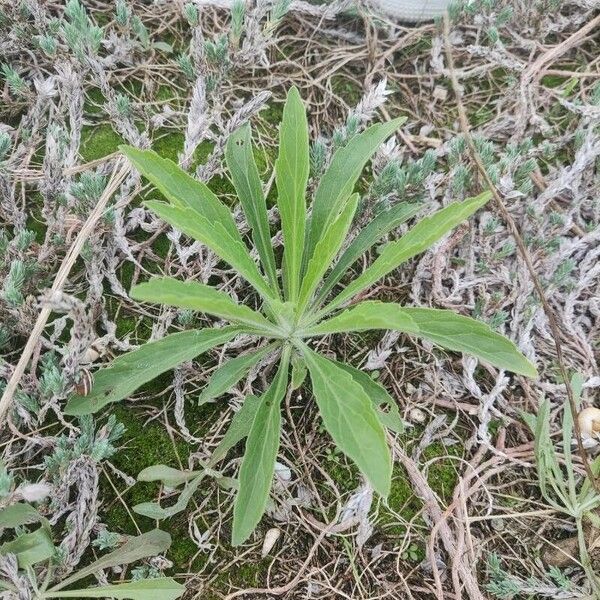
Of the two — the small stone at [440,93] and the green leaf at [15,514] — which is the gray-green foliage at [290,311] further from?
the small stone at [440,93]

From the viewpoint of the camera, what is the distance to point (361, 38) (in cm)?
284

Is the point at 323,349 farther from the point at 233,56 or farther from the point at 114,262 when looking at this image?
the point at 233,56

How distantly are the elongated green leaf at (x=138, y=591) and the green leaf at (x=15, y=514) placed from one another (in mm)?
224

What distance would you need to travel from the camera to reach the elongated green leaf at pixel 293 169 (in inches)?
74.5

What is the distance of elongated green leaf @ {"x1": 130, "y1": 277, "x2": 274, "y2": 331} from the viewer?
1.44 m

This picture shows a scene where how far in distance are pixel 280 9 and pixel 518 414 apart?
1688mm

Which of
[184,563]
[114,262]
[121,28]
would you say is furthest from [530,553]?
[121,28]

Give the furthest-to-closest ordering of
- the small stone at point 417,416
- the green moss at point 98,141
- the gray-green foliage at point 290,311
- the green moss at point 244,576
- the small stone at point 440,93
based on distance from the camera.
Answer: the small stone at point 440,93
the green moss at point 98,141
the small stone at point 417,416
the green moss at point 244,576
the gray-green foliage at point 290,311

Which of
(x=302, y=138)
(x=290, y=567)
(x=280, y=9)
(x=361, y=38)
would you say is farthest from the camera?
(x=361, y=38)

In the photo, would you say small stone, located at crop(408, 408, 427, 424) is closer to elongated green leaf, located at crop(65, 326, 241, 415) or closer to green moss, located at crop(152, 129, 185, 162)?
elongated green leaf, located at crop(65, 326, 241, 415)

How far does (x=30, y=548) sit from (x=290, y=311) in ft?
3.15

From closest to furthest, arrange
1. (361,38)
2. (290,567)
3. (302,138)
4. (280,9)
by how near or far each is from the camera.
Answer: (302,138)
(290,567)
(280,9)
(361,38)

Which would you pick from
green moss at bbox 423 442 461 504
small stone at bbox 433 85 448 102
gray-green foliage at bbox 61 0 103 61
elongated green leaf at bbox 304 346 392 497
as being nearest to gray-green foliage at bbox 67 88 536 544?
elongated green leaf at bbox 304 346 392 497

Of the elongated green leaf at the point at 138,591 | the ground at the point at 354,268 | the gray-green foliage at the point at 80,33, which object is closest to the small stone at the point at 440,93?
the ground at the point at 354,268
